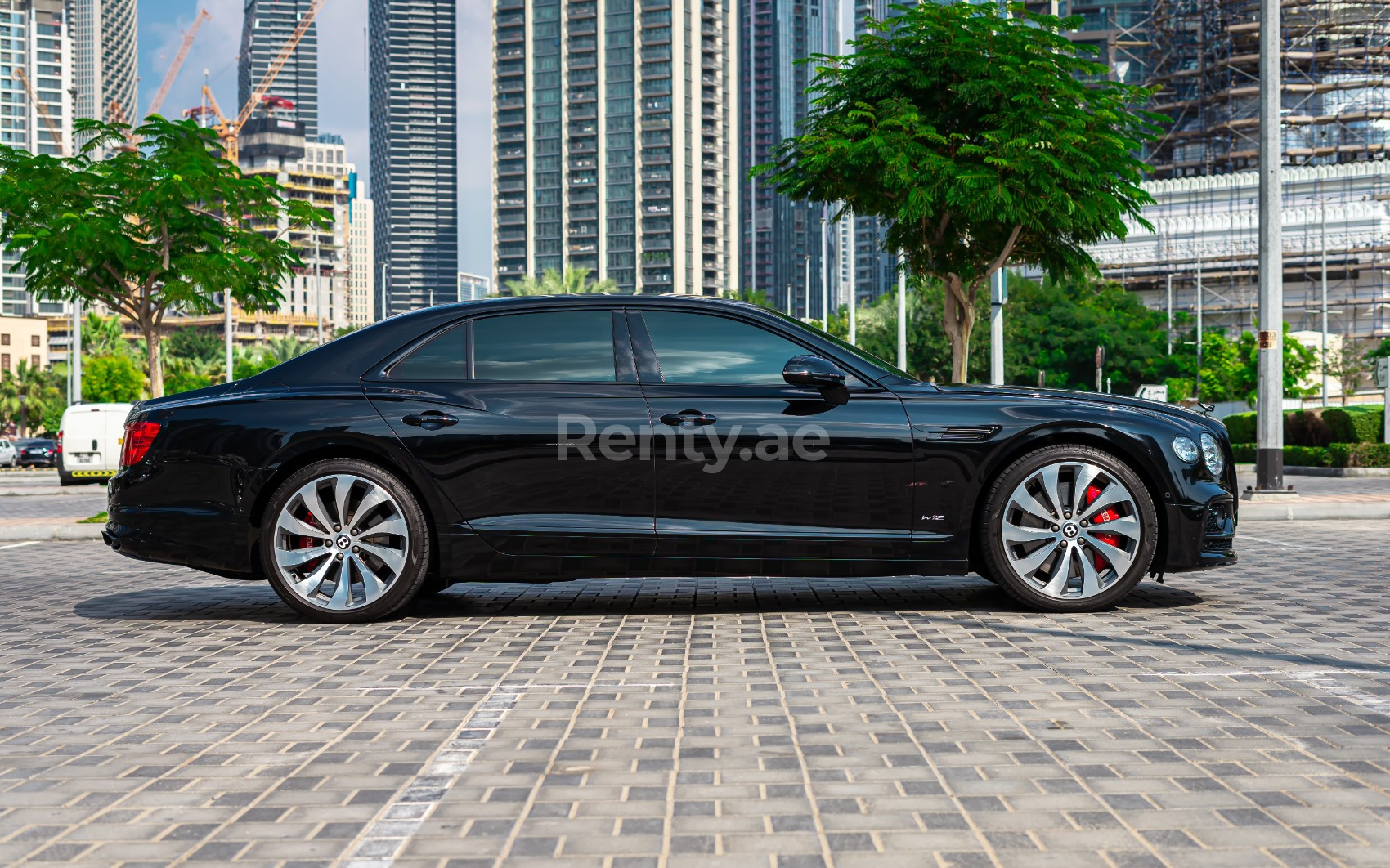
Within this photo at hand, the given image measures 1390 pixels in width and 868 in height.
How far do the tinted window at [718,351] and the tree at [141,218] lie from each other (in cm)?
1108

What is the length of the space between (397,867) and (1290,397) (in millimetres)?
75970

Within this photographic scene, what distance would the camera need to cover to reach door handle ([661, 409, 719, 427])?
664 cm

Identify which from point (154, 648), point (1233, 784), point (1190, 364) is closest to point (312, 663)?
point (154, 648)

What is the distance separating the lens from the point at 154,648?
20.6 feet

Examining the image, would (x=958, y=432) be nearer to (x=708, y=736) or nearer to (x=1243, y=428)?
(x=708, y=736)

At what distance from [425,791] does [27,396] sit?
411 feet

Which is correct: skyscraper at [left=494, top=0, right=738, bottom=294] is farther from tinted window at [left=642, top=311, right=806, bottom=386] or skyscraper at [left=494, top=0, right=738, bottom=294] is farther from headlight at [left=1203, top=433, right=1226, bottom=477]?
headlight at [left=1203, top=433, right=1226, bottom=477]

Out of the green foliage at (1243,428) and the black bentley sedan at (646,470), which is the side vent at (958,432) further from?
the green foliage at (1243,428)

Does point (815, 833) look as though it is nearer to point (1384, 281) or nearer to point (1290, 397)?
point (1290, 397)

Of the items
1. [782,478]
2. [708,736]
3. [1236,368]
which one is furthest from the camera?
[1236,368]

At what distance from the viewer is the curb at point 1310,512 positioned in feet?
47.3

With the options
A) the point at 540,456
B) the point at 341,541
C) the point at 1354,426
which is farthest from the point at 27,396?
the point at 540,456

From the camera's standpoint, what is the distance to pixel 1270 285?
1677 cm

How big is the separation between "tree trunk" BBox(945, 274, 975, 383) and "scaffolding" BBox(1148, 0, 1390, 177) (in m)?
82.1
